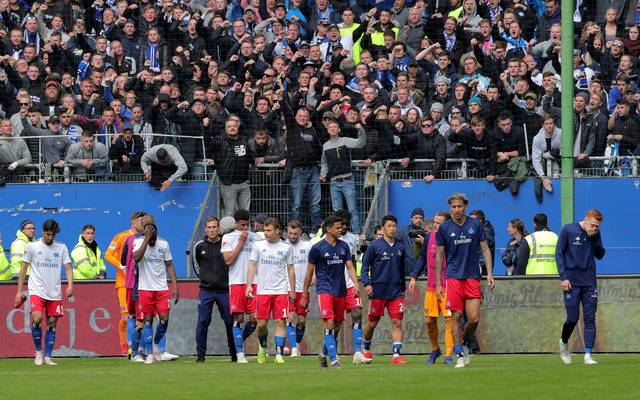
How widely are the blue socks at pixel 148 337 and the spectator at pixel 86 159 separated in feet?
22.1

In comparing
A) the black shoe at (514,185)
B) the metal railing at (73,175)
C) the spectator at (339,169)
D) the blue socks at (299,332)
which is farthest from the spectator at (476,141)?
the blue socks at (299,332)

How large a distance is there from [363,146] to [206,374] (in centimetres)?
934

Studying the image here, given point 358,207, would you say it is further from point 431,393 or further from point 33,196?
point 431,393

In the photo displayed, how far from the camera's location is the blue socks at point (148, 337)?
1995 cm

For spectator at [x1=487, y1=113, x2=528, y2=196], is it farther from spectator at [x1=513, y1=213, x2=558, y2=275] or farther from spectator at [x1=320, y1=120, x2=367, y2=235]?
spectator at [x1=513, y1=213, x2=558, y2=275]

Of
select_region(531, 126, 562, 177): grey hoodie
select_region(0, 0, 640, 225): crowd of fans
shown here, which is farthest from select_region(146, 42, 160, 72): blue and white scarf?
select_region(531, 126, 562, 177): grey hoodie

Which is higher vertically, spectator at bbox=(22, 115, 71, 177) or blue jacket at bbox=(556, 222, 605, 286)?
spectator at bbox=(22, 115, 71, 177)

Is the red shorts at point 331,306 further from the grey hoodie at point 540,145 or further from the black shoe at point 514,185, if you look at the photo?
the grey hoodie at point 540,145

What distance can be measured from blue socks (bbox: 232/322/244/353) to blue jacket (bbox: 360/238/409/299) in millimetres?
1984

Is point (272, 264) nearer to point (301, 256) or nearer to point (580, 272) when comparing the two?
point (301, 256)

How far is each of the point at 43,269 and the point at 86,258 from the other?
3.80 meters

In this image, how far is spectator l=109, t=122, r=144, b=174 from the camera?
26.0 m

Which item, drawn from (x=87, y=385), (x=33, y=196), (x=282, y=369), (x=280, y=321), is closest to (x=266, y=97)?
Result: (x=33, y=196)

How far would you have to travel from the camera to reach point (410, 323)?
21.9 m
